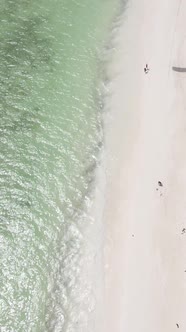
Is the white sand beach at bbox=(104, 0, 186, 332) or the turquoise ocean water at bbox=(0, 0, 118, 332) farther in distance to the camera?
the turquoise ocean water at bbox=(0, 0, 118, 332)

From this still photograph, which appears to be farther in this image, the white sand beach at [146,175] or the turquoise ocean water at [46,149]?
the turquoise ocean water at [46,149]

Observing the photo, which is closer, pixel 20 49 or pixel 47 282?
pixel 47 282

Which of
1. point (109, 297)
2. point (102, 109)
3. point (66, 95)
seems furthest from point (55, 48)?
point (109, 297)

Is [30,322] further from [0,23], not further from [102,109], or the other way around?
[0,23]

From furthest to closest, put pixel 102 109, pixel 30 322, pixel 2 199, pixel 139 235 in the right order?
pixel 102 109 < pixel 2 199 < pixel 139 235 < pixel 30 322
